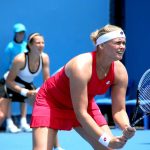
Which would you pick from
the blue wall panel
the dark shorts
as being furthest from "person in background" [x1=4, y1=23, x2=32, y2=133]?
the blue wall panel

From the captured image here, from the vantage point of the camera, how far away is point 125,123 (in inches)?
175

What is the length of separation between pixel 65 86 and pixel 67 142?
11.3 feet

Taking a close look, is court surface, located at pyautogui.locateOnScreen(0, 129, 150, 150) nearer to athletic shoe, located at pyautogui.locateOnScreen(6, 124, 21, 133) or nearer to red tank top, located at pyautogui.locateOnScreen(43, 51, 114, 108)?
athletic shoe, located at pyautogui.locateOnScreen(6, 124, 21, 133)

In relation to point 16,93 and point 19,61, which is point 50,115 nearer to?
point 19,61

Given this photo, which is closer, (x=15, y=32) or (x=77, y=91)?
(x=77, y=91)

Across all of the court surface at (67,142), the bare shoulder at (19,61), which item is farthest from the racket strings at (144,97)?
the bare shoulder at (19,61)

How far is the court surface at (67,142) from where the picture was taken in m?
7.23

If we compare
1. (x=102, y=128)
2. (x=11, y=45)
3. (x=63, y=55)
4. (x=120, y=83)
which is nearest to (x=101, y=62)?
(x=120, y=83)

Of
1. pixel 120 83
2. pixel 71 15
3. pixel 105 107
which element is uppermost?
pixel 71 15

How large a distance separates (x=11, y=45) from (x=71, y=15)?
138cm

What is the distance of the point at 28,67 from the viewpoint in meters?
8.11

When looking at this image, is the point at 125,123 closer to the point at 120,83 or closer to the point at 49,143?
the point at 120,83

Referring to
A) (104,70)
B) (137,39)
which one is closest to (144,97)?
(104,70)

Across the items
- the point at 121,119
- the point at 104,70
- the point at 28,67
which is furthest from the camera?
the point at 28,67
